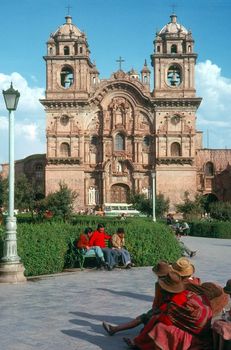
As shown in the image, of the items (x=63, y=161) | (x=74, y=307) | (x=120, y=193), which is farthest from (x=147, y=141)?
→ (x=74, y=307)

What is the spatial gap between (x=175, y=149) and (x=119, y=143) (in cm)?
586

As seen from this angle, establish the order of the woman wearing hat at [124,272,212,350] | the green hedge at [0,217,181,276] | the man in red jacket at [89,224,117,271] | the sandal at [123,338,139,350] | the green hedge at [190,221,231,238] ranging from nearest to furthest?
1. the woman wearing hat at [124,272,212,350]
2. the sandal at [123,338,139,350]
3. the green hedge at [0,217,181,276]
4. the man in red jacket at [89,224,117,271]
5. the green hedge at [190,221,231,238]

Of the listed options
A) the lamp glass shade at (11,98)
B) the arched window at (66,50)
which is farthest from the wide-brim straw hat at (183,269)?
the arched window at (66,50)

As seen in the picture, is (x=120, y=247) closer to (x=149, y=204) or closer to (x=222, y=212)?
(x=222, y=212)

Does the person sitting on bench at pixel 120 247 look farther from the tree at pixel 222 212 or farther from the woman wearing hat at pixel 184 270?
the tree at pixel 222 212

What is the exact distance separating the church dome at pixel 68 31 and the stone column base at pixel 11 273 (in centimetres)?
4933

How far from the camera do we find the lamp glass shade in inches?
533

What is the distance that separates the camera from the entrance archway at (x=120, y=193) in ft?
191

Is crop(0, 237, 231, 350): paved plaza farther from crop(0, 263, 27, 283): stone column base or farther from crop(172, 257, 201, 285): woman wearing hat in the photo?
crop(172, 257, 201, 285): woman wearing hat

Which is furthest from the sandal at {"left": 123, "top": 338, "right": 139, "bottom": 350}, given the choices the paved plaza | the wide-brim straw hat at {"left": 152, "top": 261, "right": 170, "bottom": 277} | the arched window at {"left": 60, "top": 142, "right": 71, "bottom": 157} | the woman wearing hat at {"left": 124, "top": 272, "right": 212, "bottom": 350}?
the arched window at {"left": 60, "top": 142, "right": 71, "bottom": 157}

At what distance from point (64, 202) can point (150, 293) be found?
3565 centimetres

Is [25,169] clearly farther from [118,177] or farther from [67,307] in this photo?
[67,307]

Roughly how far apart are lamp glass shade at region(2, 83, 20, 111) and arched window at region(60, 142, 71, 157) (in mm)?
43989

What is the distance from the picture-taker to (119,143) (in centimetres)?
5884
